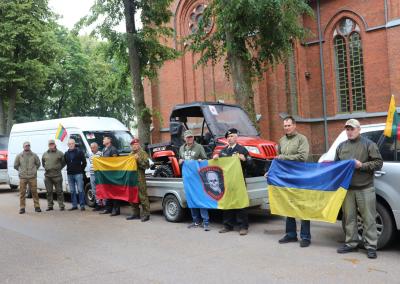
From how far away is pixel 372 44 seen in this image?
70.9 ft

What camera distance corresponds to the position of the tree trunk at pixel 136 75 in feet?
52.6

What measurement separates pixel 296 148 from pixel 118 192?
5.04 metres

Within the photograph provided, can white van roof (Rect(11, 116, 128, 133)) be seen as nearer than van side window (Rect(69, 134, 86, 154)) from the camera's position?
No

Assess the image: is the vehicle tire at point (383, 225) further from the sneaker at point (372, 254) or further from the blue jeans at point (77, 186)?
the blue jeans at point (77, 186)

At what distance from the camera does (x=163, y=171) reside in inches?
418

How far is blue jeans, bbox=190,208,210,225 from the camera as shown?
890 cm

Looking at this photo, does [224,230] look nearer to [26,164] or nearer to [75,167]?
[75,167]

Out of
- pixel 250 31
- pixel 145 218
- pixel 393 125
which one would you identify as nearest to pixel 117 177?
pixel 145 218

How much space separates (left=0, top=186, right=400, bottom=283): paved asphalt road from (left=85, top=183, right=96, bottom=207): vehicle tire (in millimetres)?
2699

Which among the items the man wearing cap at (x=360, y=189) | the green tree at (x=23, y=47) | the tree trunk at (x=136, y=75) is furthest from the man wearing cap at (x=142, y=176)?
the green tree at (x=23, y=47)

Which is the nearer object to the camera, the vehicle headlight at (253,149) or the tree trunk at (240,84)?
the vehicle headlight at (253,149)

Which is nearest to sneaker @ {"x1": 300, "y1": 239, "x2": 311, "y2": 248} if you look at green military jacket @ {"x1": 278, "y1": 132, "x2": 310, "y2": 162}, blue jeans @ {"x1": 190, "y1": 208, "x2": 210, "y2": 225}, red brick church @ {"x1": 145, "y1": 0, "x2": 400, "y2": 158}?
green military jacket @ {"x1": 278, "y1": 132, "x2": 310, "y2": 162}

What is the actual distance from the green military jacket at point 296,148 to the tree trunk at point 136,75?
359 inches

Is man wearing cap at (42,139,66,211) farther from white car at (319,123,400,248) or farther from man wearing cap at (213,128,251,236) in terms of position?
white car at (319,123,400,248)
